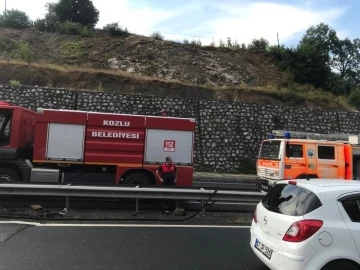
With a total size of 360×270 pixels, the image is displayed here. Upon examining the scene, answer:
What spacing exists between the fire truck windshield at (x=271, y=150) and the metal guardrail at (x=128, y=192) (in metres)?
5.22

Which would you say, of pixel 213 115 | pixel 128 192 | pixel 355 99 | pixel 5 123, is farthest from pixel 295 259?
pixel 355 99

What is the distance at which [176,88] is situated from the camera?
27516 mm

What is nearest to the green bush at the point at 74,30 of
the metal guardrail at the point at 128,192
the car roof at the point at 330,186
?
the metal guardrail at the point at 128,192

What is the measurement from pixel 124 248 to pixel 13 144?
229 inches

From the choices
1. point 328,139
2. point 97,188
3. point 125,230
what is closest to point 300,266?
point 125,230

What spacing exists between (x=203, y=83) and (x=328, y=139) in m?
17.5

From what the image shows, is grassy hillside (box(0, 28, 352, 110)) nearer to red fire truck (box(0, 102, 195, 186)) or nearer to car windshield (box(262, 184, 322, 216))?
red fire truck (box(0, 102, 195, 186))

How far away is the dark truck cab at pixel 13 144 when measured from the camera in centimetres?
1046

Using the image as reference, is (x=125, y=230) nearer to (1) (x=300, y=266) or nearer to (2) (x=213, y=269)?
(2) (x=213, y=269)

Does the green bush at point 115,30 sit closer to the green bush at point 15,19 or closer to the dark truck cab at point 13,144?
the green bush at point 15,19

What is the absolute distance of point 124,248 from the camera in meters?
6.45

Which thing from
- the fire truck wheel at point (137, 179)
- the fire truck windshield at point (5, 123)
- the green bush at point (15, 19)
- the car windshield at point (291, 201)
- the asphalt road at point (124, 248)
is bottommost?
the asphalt road at point (124, 248)

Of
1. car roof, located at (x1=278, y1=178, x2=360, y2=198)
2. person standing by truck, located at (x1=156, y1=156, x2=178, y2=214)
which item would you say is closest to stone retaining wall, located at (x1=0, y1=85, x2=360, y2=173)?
person standing by truck, located at (x1=156, y1=156, x2=178, y2=214)

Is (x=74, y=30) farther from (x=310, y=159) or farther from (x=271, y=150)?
Result: (x=310, y=159)
